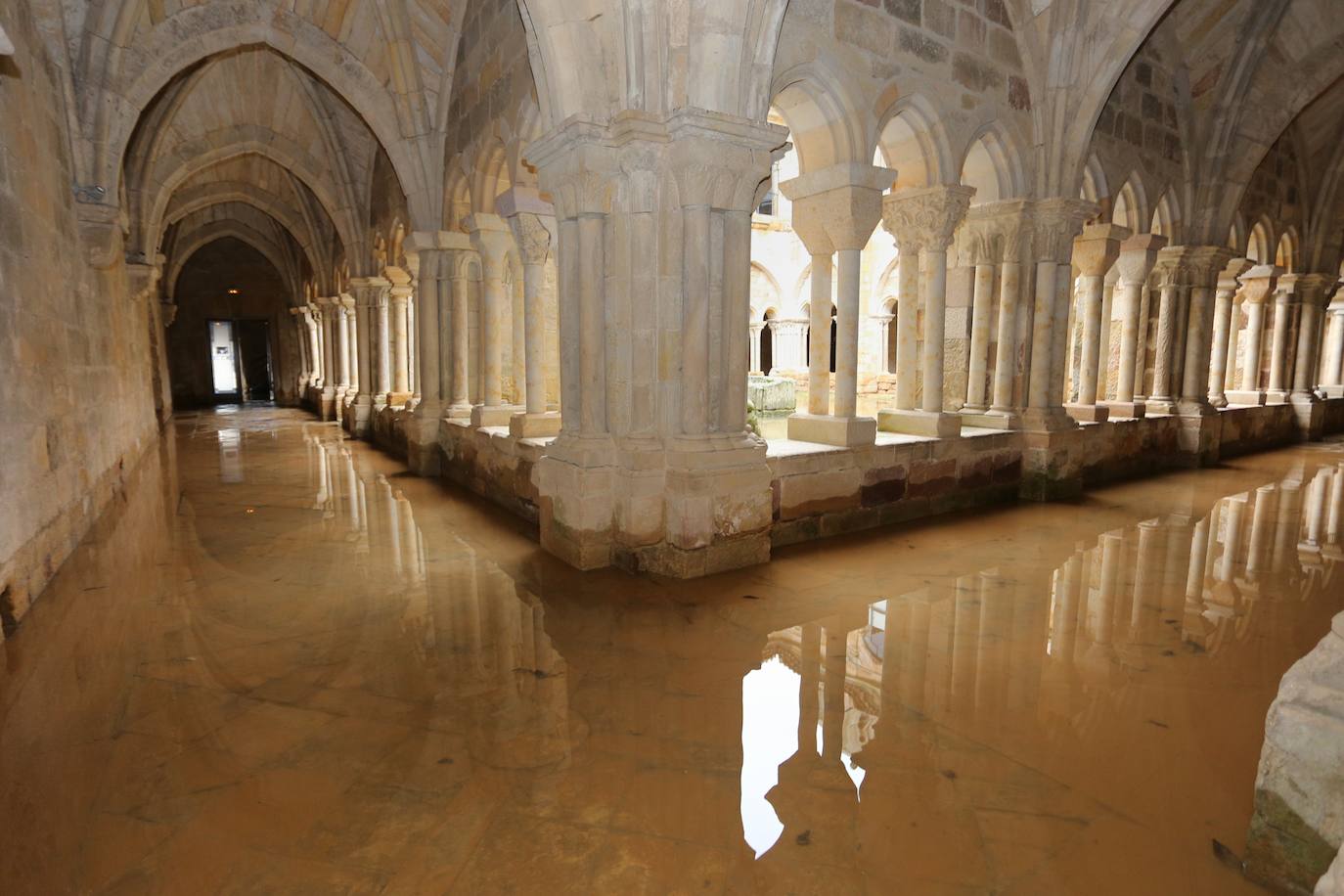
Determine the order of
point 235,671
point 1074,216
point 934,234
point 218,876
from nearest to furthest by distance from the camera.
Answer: point 218,876 < point 235,671 < point 934,234 < point 1074,216

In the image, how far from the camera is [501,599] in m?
3.40

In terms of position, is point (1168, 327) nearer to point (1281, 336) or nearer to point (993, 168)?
point (1281, 336)

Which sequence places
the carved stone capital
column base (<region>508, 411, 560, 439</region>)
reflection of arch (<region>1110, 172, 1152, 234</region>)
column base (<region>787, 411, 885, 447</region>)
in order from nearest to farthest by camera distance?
column base (<region>787, 411, 885, 447</region>) < the carved stone capital < column base (<region>508, 411, 560, 439</region>) < reflection of arch (<region>1110, 172, 1152, 234</region>)

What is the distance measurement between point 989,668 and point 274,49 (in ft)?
23.7

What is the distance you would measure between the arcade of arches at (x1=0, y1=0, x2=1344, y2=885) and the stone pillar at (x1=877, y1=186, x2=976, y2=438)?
3cm

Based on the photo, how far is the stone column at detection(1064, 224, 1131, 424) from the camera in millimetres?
6637

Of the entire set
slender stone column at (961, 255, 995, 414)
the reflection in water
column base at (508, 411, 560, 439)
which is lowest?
the reflection in water

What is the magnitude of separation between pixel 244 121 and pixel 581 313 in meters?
7.98

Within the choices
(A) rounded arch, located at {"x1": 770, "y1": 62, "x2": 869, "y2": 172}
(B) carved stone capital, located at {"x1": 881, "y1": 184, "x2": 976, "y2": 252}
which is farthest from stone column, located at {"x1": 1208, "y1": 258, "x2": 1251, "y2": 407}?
(A) rounded arch, located at {"x1": 770, "y1": 62, "x2": 869, "y2": 172}

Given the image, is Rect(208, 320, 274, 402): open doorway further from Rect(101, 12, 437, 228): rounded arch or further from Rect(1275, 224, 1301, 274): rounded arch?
Rect(1275, 224, 1301, 274): rounded arch

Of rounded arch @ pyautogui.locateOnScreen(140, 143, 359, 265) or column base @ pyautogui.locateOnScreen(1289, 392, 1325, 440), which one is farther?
column base @ pyautogui.locateOnScreen(1289, 392, 1325, 440)

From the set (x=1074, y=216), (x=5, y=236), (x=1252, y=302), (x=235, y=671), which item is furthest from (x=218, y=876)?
(x=1252, y=302)

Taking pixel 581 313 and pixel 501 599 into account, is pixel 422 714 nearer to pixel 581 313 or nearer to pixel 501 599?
pixel 501 599

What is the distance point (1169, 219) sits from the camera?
768 centimetres
